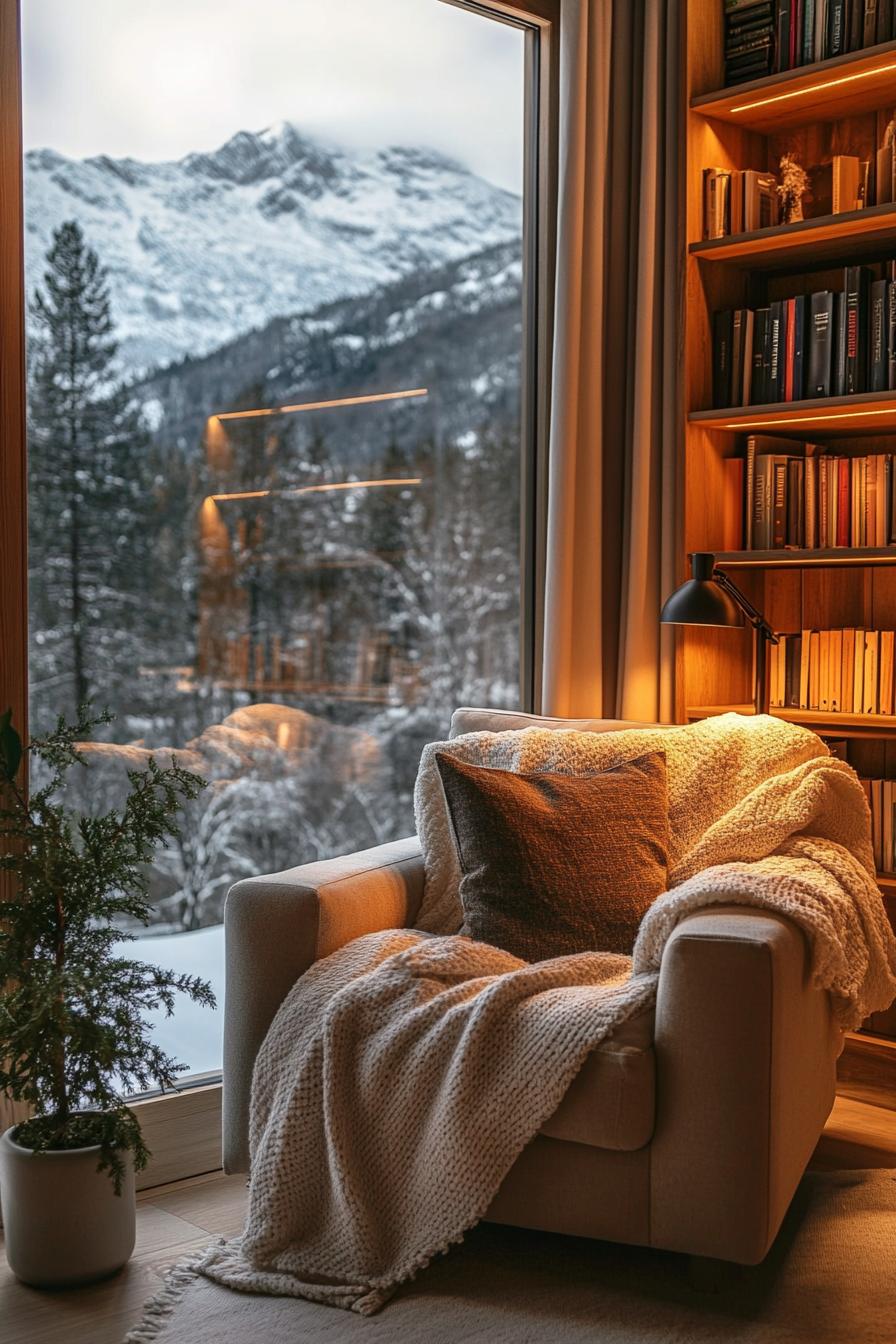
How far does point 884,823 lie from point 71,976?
185 cm

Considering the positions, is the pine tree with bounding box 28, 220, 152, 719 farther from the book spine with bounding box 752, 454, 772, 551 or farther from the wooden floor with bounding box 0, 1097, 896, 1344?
the book spine with bounding box 752, 454, 772, 551

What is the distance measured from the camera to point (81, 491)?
261 centimetres

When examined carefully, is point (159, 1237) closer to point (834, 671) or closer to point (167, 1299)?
point (167, 1299)

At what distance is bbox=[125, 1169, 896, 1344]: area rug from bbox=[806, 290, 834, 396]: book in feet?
5.83

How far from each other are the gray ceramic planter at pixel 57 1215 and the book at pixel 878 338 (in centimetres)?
222

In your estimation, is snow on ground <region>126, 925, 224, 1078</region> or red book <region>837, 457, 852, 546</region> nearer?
snow on ground <region>126, 925, 224, 1078</region>

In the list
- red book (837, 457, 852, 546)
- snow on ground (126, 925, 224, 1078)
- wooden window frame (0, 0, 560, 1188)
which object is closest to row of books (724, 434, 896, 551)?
red book (837, 457, 852, 546)

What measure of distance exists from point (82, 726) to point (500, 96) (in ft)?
6.76

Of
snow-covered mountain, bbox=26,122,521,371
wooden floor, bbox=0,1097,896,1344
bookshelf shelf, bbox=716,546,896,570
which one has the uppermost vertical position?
snow-covered mountain, bbox=26,122,521,371

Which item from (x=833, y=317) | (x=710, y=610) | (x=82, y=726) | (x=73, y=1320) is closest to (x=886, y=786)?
(x=710, y=610)

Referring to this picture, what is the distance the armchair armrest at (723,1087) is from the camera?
76.4 inches

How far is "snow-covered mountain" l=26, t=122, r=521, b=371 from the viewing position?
2602 mm

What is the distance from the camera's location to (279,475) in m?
2.92

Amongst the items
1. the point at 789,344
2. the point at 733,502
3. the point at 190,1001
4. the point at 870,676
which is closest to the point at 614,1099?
the point at 190,1001
